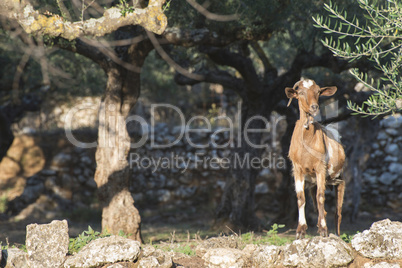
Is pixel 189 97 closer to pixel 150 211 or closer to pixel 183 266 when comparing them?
pixel 150 211

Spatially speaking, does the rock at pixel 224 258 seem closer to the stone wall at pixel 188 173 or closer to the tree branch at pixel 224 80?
the tree branch at pixel 224 80

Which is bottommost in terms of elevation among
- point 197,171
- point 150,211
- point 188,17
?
point 150,211

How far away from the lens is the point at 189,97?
2753 centimetres

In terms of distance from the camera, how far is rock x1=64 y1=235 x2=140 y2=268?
6.83m

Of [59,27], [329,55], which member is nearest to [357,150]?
[329,55]

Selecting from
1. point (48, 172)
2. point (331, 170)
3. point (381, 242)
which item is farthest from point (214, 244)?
point (48, 172)

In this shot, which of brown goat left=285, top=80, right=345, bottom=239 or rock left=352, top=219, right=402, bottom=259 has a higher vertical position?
brown goat left=285, top=80, right=345, bottom=239

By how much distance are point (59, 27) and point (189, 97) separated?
19.7 meters

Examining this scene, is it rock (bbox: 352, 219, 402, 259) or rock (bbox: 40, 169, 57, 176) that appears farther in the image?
rock (bbox: 40, 169, 57, 176)

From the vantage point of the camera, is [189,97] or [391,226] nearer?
[391,226]

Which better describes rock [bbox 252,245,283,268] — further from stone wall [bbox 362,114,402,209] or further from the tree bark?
stone wall [bbox 362,114,402,209]

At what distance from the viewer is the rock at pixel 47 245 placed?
6.96 metres

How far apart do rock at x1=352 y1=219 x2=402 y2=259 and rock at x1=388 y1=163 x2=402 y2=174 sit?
557 inches

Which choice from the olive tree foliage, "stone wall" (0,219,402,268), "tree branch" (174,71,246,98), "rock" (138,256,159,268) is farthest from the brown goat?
"tree branch" (174,71,246,98)
